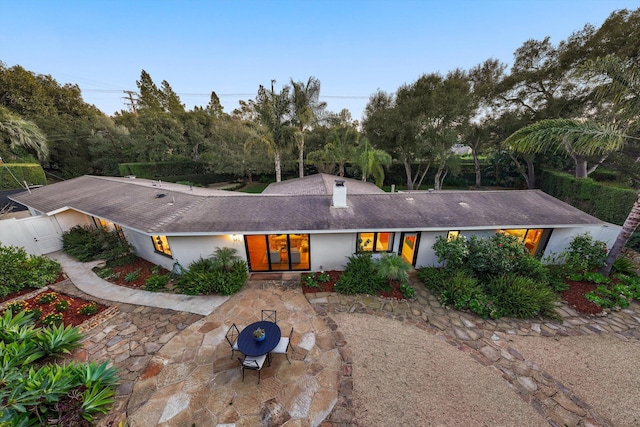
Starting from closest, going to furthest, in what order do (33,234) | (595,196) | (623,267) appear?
(623,267), (33,234), (595,196)

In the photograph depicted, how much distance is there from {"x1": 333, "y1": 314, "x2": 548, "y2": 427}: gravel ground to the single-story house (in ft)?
12.1

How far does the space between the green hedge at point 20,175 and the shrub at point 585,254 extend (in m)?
39.9

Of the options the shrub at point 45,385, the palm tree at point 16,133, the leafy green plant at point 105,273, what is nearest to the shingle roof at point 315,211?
the leafy green plant at point 105,273

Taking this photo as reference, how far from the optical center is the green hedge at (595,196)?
11984mm

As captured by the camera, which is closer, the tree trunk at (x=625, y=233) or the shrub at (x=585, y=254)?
the tree trunk at (x=625, y=233)

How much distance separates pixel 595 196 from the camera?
14055mm

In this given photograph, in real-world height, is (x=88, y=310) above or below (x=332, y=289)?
above

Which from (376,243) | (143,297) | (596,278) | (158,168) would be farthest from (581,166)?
(158,168)

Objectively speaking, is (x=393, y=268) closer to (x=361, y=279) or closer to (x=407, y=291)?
(x=407, y=291)

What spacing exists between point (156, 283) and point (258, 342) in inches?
226

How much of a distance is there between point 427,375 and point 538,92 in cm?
2560

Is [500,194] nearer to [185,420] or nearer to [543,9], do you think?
[543,9]

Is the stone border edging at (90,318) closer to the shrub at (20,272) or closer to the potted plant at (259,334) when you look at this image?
the shrub at (20,272)

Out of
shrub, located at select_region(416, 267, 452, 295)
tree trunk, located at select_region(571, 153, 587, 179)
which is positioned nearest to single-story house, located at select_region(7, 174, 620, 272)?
shrub, located at select_region(416, 267, 452, 295)
